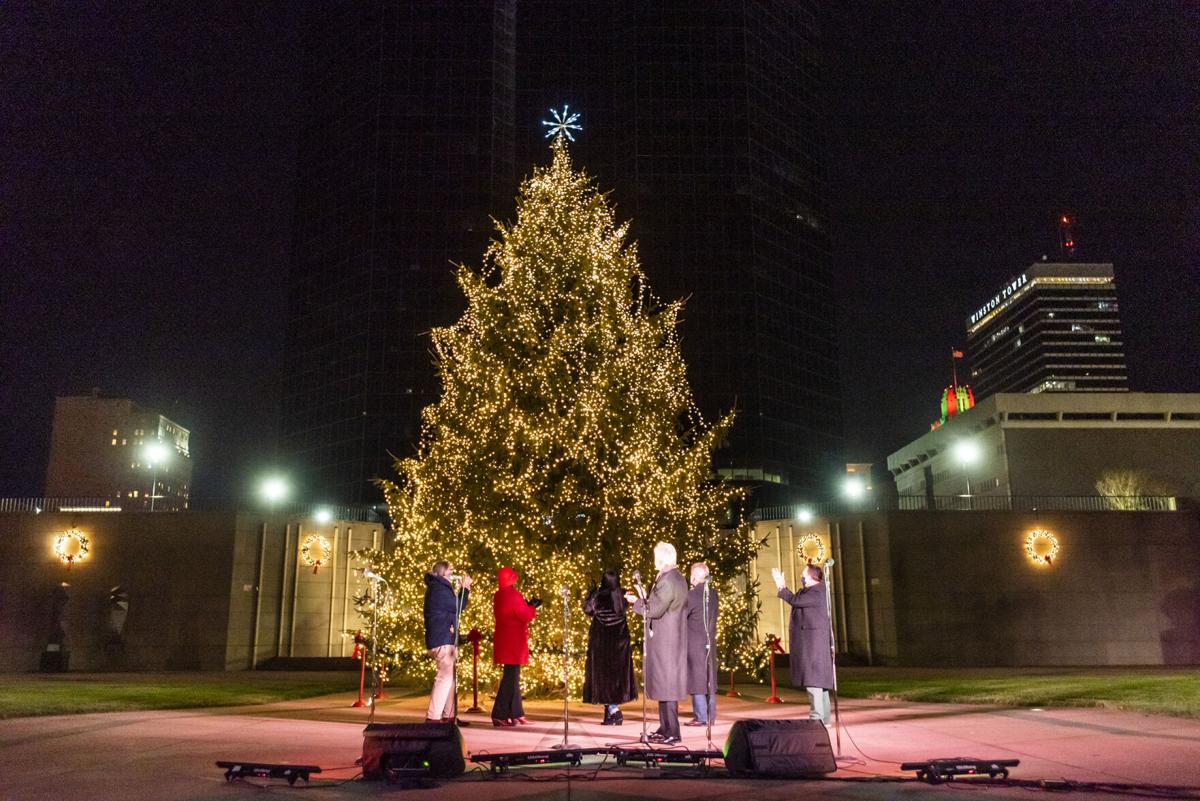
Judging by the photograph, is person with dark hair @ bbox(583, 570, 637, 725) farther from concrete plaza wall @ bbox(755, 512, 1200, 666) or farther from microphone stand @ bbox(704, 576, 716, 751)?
concrete plaza wall @ bbox(755, 512, 1200, 666)

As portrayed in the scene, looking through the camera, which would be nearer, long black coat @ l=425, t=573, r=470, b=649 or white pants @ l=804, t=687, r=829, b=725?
white pants @ l=804, t=687, r=829, b=725

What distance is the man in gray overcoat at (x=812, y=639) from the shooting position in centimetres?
1030

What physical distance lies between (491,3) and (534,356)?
218ft

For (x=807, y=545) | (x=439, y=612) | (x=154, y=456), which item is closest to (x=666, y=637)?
(x=439, y=612)

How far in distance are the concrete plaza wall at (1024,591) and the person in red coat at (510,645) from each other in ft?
77.2

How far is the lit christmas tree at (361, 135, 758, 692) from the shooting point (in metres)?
15.8

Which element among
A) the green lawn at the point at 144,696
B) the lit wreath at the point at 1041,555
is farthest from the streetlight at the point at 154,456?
the lit wreath at the point at 1041,555

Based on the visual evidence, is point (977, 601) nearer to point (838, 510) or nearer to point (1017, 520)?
point (1017, 520)

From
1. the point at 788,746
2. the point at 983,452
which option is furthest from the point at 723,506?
the point at 983,452

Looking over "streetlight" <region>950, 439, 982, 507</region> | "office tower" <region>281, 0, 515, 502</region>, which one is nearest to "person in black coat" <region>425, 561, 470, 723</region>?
"office tower" <region>281, 0, 515, 502</region>

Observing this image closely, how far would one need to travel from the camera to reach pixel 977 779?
23.9ft

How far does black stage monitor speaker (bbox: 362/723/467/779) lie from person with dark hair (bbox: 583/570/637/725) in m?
4.17

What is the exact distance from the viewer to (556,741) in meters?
10.1

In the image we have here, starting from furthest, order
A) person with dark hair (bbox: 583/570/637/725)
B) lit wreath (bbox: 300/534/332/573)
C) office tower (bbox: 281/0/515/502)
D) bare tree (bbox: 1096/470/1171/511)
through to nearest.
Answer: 1. office tower (bbox: 281/0/515/502)
2. bare tree (bbox: 1096/470/1171/511)
3. lit wreath (bbox: 300/534/332/573)
4. person with dark hair (bbox: 583/570/637/725)
